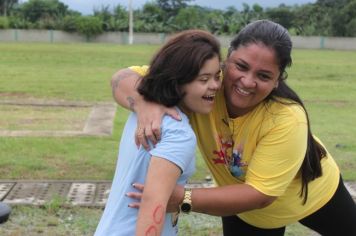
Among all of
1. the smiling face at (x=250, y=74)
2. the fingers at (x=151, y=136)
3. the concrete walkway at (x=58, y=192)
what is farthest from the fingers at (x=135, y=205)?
the concrete walkway at (x=58, y=192)

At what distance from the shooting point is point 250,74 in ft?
7.66

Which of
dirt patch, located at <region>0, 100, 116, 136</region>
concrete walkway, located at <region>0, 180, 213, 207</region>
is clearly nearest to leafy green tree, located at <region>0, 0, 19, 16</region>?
dirt patch, located at <region>0, 100, 116, 136</region>

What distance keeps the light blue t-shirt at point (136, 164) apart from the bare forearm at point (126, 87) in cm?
32

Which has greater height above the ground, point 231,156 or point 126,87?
point 126,87

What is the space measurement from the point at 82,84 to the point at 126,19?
5109cm

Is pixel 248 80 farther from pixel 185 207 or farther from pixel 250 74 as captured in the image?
pixel 185 207

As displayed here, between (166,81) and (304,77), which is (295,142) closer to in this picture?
(166,81)

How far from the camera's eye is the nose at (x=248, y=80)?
2.34 metres

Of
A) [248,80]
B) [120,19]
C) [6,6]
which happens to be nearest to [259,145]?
[248,80]

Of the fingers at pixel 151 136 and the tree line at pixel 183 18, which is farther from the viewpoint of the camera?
the tree line at pixel 183 18

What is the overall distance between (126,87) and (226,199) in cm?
64

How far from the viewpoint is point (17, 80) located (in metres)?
15.8

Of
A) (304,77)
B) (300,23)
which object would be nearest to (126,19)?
(300,23)

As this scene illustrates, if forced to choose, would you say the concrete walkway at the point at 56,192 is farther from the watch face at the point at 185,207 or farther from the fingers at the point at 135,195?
the fingers at the point at 135,195
